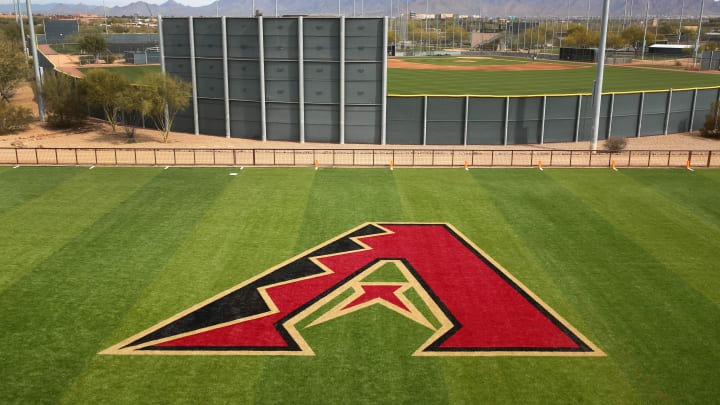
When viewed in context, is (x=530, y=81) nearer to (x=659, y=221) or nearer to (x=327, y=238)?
(x=659, y=221)

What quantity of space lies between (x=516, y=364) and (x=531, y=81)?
63.8 m

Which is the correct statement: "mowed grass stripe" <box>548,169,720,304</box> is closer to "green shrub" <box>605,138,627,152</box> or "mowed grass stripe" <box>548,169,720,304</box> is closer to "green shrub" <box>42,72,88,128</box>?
"green shrub" <box>605,138,627,152</box>

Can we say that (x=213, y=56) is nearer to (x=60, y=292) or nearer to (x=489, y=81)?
(x=60, y=292)

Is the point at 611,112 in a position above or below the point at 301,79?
below

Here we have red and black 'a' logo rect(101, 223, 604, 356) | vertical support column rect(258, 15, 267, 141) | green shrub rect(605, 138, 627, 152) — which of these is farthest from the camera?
vertical support column rect(258, 15, 267, 141)

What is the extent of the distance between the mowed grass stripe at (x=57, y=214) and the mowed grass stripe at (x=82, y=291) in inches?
23.8

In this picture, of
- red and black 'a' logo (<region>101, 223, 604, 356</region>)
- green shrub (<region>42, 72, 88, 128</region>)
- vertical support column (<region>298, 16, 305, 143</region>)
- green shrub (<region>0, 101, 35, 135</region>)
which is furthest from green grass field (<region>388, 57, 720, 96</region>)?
red and black 'a' logo (<region>101, 223, 604, 356</region>)

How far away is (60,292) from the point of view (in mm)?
18969

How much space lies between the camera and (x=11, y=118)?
46.0 m

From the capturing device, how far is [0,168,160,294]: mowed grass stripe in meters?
21.8

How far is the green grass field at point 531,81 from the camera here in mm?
63031

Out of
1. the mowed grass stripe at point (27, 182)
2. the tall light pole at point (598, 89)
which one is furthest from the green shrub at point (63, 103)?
the tall light pole at point (598, 89)

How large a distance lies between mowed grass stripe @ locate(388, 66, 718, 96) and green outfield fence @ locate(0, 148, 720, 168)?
21329mm

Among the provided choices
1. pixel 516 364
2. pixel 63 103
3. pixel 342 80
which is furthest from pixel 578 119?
pixel 63 103
